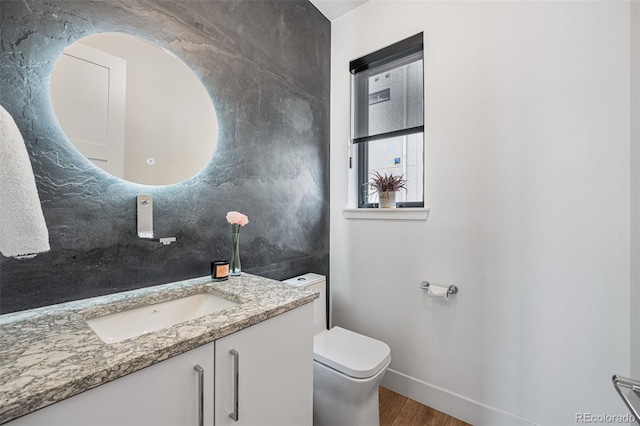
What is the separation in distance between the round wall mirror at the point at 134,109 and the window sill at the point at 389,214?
1074mm

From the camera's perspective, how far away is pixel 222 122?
54.8 inches

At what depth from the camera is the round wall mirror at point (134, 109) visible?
3.14ft

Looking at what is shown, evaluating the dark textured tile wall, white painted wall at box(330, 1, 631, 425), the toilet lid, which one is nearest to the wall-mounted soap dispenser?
the dark textured tile wall

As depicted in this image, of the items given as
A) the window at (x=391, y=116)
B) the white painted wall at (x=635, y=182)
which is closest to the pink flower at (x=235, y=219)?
the window at (x=391, y=116)

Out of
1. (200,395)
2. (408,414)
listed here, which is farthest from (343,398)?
(200,395)

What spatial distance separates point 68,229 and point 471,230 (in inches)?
72.5

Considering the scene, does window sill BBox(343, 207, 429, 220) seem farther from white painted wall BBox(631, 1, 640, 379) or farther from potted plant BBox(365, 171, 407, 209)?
white painted wall BBox(631, 1, 640, 379)

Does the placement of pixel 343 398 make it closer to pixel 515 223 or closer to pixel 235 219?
pixel 235 219

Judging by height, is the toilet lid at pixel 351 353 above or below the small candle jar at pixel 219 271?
below

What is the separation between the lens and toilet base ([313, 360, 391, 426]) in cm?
127

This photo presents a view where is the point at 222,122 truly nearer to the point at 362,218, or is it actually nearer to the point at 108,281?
the point at 108,281

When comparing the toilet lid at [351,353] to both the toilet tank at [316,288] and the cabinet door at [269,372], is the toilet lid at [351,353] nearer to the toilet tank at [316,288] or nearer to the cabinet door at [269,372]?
the toilet tank at [316,288]

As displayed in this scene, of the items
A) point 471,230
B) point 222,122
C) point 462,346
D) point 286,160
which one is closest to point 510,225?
point 471,230

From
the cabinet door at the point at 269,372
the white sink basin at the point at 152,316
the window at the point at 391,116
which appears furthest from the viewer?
the window at the point at 391,116
